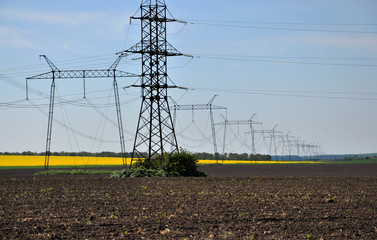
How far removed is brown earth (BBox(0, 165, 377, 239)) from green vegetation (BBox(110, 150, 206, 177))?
16.1 m

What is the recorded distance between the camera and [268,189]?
118 ft

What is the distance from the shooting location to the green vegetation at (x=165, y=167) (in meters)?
51.2

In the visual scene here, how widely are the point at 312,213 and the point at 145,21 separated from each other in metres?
35.3

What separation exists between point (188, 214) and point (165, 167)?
2960cm

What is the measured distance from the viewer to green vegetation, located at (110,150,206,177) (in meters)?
51.2

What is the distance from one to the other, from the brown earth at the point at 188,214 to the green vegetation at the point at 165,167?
52.7ft

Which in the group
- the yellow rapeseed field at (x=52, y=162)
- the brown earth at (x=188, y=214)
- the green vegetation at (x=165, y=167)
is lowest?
the brown earth at (x=188, y=214)

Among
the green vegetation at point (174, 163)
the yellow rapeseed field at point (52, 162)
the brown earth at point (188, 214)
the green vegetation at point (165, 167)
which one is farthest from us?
the yellow rapeseed field at point (52, 162)

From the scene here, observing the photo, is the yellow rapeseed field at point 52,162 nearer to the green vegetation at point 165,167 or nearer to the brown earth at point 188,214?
the green vegetation at point 165,167

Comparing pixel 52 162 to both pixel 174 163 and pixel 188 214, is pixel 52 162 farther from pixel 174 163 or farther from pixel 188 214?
pixel 188 214

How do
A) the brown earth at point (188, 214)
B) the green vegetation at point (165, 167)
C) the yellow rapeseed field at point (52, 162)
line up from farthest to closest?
the yellow rapeseed field at point (52, 162)
the green vegetation at point (165, 167)
the brown earth at point (188, 214)

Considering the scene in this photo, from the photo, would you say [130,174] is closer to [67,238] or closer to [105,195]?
[105,195]

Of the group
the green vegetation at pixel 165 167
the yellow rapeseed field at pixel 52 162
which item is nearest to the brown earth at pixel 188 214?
the green vegetation at pixel 165 167

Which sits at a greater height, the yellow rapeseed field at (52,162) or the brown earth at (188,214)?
the yellow rapeseed field at (52,162)
